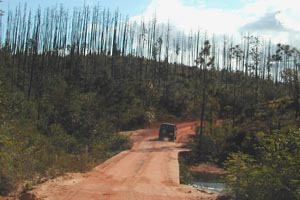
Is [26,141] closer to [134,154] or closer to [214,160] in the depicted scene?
[134,154]

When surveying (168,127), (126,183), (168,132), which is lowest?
(126,183)

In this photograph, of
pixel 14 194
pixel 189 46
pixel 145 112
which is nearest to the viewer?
pixel 14 194

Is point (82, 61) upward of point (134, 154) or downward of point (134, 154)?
upward

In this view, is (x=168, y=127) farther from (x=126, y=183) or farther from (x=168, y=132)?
(x=126, y=183)

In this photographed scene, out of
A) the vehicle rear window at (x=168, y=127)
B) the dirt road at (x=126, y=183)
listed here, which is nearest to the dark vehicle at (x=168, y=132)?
the vehicle rear window at (x=168, y=127)

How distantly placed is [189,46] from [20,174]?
76.0 m

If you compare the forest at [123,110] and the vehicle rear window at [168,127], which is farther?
the vehicle rear window at [168,127]

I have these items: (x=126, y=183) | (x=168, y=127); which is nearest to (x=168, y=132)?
(x=168, y=127)

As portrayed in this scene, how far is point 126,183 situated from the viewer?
20.6 meters

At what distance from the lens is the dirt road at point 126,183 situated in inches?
667

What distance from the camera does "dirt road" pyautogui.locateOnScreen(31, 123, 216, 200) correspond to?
667 inches

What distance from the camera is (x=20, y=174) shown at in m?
18.3

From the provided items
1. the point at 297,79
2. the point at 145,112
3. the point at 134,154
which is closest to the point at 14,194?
the point at 134,154

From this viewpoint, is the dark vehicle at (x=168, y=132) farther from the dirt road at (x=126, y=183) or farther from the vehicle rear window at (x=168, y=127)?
the dirt road at (x=126, y=183)
